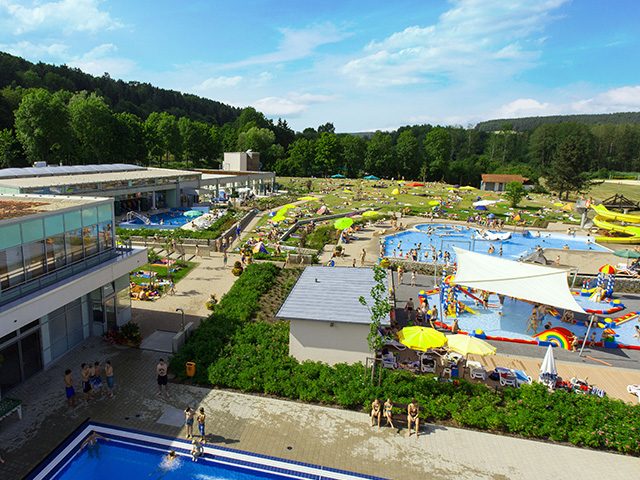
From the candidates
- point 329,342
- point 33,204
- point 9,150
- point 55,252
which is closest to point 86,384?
point 55,252

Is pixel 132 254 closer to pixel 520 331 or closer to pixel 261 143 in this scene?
pixel 520 331

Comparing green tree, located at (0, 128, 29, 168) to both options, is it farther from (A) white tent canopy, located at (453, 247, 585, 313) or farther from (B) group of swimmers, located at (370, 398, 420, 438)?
(B) group of swimmers, located at (370, 398, 420, 438)

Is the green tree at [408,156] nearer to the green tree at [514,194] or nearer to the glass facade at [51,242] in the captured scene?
the green tree at [514,194]

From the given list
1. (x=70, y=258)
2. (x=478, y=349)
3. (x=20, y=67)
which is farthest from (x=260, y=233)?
(x=20, y=67)

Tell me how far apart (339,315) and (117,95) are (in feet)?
369

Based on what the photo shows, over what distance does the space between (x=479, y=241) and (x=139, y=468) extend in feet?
109

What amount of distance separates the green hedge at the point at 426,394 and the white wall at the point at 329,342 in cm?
52

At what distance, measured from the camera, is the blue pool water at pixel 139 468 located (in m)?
9.88

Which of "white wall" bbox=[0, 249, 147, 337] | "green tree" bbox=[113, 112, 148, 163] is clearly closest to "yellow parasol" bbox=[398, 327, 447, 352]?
"white wall" bbox=[0, 249, 147, 337]

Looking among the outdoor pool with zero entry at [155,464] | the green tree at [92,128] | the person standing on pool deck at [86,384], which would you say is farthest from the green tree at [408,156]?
the outdoor pool with zero entry at [155,464]

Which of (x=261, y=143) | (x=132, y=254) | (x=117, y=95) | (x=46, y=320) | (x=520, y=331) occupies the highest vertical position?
(x=117, y=95)

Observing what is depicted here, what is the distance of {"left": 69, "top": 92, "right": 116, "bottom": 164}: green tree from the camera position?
173 feet

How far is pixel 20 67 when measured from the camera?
82.4 metres

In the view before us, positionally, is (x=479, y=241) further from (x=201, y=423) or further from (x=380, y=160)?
(x=380, y=160)
